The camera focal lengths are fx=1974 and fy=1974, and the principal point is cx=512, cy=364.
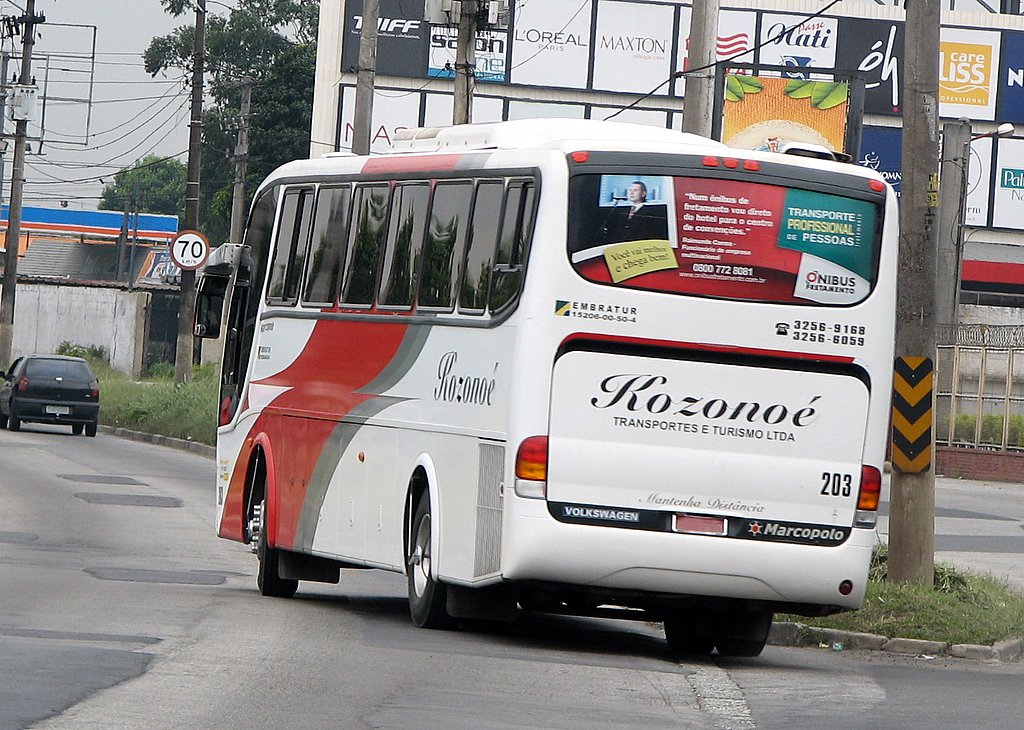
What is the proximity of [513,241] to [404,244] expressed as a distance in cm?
181

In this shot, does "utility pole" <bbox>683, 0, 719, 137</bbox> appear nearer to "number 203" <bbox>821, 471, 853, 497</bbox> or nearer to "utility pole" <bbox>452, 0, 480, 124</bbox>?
"number 203" <bbox>821, 471, 853, 497</bbox>

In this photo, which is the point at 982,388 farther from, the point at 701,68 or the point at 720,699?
the point at 720,699

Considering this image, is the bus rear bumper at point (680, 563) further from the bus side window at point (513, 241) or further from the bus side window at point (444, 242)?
the bus side window at point (444, 242)

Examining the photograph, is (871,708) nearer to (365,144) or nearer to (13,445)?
(365,144)

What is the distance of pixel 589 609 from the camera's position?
518 inches

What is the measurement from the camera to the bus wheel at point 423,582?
42.2 feet

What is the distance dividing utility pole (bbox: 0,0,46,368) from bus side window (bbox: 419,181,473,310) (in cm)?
3855

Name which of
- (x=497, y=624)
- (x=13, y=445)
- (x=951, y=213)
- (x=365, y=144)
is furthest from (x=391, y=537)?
(x=951, y=213)

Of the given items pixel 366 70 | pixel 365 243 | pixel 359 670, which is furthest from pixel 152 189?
pixel 359 670

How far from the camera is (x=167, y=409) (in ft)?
132

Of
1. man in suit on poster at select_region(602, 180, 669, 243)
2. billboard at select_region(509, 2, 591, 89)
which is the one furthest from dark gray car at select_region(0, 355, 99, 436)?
man in suit on poster at select_region(602, 180, 669, 243)

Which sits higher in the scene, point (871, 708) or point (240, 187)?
point (240, 187)

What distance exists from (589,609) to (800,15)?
54368 millimetres

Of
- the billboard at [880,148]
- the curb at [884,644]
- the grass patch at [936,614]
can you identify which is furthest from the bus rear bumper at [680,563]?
the billboard at [880,148]
